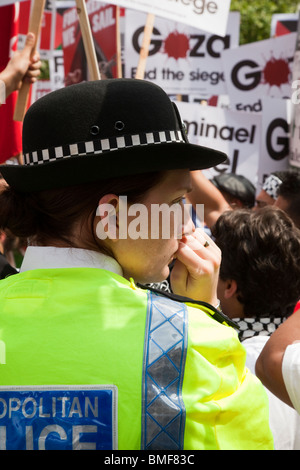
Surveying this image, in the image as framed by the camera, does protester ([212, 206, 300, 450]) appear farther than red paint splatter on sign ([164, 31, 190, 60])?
No

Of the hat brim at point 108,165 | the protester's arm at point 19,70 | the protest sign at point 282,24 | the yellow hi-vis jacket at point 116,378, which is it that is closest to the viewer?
the yellow hi-vis jacket at point 116,378

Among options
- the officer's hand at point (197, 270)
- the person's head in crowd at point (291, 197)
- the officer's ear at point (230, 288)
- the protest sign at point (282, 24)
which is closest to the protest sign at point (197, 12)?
the person's head in crowd at point (291, 197)

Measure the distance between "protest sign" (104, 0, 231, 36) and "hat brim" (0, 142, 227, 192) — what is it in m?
2.66

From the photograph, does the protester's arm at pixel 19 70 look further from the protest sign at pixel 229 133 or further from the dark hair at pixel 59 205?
the dark hair at pixel 59 205

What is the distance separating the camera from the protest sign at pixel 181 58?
634 cm

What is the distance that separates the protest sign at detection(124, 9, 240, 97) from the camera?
6344 mm

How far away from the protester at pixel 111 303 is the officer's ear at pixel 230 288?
1076mm

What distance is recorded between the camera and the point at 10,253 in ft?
19.6

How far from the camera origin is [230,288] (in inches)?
103

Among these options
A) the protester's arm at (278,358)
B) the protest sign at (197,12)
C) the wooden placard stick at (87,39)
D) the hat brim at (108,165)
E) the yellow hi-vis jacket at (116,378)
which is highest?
the protest sign at (197,12)

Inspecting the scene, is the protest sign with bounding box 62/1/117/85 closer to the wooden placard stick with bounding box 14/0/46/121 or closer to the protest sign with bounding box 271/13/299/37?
the wooden placard stick with bounding box 14/0/46/121

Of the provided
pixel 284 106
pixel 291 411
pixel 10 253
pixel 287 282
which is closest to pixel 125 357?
pixel 291 411

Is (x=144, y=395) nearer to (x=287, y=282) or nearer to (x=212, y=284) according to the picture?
(x=212, y=284)

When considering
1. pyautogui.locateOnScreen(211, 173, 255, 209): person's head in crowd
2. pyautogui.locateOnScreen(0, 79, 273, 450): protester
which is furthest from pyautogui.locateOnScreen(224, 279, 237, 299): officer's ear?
pyautogui.locateOnScreen(211, 173, 255, 209): person's head in crowd
